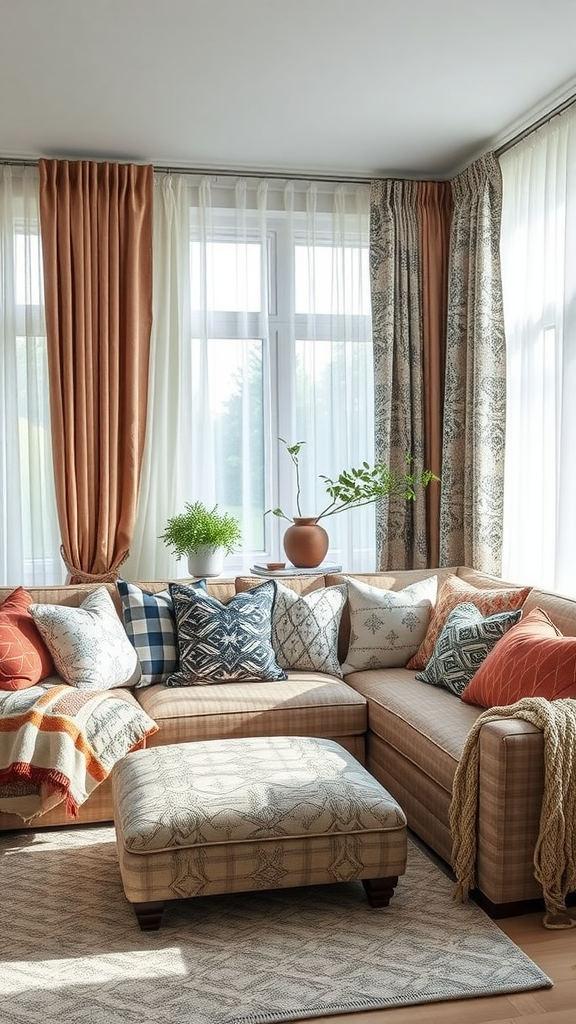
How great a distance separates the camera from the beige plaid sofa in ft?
8.79

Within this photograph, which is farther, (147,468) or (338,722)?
(147,468)

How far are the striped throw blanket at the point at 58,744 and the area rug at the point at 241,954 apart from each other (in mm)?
278

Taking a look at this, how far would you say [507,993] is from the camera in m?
2.34

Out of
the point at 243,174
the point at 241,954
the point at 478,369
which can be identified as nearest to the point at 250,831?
the point at 241,954

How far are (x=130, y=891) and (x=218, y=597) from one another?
1.80 m

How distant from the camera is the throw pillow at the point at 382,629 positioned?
4.10 meters

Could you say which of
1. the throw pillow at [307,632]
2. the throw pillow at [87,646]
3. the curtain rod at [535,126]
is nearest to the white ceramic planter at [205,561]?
the throw pillow at [307,632]

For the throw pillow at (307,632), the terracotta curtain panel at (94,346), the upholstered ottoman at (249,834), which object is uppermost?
the terracotta curtain panel at (94,346)

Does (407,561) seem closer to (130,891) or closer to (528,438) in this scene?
(528,438)

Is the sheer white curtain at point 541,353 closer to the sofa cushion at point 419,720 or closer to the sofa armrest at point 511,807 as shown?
the sofa cushion at point 419,720

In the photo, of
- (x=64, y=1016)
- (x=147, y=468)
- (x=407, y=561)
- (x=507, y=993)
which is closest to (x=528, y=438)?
(x=407, y=561)

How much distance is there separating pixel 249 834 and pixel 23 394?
277cm

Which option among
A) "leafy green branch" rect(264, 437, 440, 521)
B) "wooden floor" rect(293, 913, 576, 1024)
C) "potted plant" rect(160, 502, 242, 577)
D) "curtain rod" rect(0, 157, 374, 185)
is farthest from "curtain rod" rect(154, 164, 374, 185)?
"wooden floor" rect(293, 913, 576, 1024)

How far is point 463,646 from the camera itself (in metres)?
3.60
